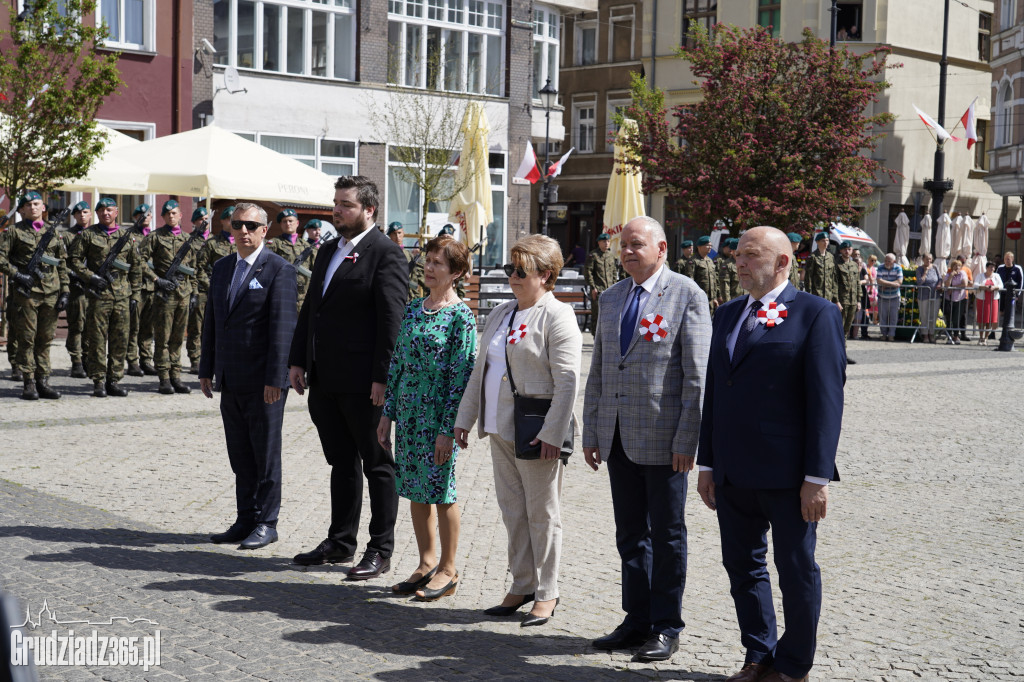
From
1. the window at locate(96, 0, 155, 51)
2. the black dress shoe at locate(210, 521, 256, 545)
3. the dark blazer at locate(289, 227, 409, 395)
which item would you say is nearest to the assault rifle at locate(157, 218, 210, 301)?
the black dress shoe at locate(210, 521, 256, 545)

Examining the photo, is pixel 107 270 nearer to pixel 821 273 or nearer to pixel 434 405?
pixel 434 405

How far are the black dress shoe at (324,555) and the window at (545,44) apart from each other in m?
34.2

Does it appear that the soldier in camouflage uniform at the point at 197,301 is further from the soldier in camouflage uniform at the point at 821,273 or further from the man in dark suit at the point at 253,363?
the soldier in camouflage uniform at the point at 821,273

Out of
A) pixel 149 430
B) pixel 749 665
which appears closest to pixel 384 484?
pixel 749 665

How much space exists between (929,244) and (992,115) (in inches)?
489

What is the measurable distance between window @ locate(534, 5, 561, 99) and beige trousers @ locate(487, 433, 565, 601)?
34.9 m

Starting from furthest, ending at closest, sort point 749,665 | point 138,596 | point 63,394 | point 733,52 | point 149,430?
point 733,52 < point 63,394 < point 149,430 < point 138,596 < point 749,665

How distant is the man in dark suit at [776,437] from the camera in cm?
452

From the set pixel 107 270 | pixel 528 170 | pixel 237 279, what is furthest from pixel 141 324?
pixel 528 170

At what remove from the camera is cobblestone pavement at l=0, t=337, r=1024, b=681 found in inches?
197

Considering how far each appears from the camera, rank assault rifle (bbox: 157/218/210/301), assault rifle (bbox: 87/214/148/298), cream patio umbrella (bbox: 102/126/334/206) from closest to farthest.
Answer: assault rifle (bbox: 87/214/148/298)
assault rifle (bbox: 157/218/210/301)
cream patio umbrella (bbox: 102/126/334/206)

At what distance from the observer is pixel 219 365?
24.0 ft

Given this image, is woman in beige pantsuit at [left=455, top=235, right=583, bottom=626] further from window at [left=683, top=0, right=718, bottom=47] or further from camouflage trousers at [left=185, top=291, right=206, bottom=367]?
window at [left=683, top=0, right=718, bottom=47]

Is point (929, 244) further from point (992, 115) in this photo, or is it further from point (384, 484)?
point (384, 484)
